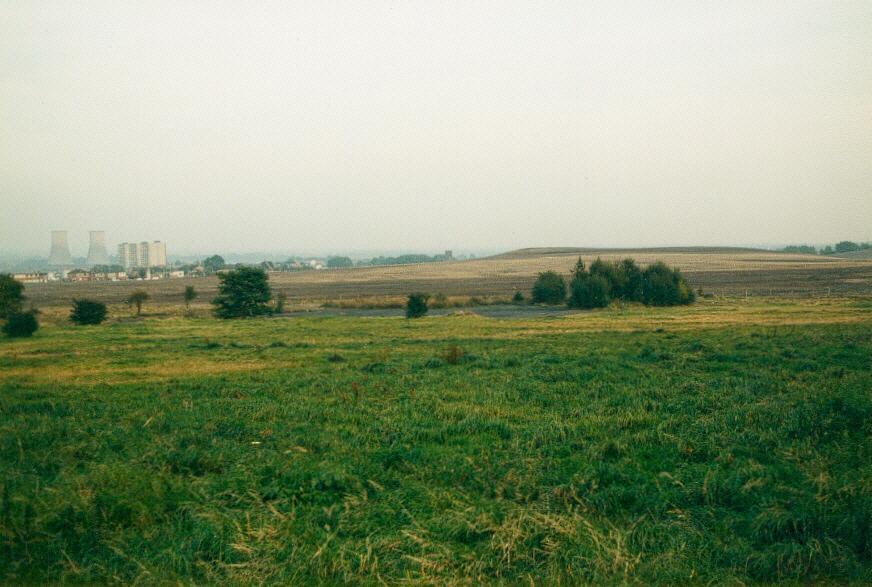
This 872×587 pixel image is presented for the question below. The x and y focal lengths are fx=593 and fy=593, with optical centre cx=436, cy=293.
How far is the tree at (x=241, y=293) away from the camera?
158ft

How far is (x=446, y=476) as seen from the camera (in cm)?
700

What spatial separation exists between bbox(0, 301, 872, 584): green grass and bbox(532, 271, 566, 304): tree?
4445 cm

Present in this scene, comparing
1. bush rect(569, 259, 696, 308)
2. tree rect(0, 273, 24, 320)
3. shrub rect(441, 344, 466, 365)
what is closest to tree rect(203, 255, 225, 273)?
bush rect(569, 259, 696, 308)

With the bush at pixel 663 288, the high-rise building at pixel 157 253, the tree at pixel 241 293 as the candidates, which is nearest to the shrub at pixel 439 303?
the tree at pixel 241 293

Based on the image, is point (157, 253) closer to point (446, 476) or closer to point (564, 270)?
point (564, 270)

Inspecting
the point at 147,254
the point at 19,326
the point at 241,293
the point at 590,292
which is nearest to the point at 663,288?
the point at 590,292

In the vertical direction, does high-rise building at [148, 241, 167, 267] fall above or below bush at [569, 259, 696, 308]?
above

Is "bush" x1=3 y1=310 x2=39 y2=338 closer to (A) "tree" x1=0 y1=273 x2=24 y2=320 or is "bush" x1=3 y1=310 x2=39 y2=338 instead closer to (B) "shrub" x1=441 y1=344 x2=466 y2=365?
(A) "tree" x1=0 y1=273 x2=24 y2=320

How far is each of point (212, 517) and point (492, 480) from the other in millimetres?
2997

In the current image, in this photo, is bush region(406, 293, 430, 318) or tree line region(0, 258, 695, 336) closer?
bush region(406, 293, 430, 318)

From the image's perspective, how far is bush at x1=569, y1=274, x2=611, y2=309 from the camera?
173 feet

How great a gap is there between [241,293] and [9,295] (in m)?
16.5

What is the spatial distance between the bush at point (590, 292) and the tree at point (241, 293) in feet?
90.5

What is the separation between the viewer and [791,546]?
506 cm
